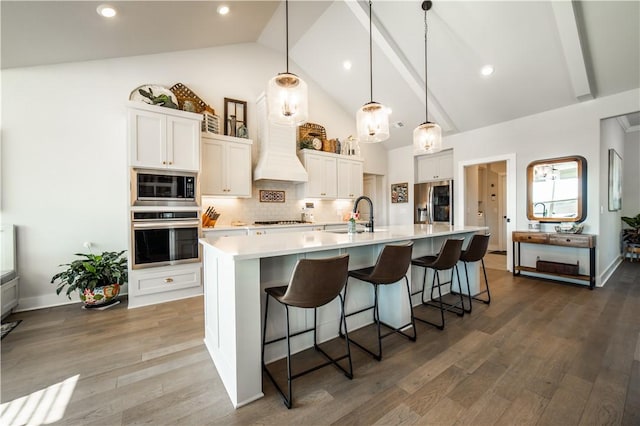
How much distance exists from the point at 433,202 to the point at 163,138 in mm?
5120

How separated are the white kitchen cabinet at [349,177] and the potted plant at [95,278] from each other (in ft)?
12.3

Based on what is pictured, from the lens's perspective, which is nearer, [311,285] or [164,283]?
[311,285]

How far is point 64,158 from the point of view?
320 centimetres

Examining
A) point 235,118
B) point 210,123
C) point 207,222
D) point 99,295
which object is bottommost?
point 99,295

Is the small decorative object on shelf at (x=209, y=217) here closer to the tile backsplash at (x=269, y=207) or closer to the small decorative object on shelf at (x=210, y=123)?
the tile backsplash at (x=269, y=207)

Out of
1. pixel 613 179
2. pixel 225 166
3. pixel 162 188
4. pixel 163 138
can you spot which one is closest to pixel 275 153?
pixel 225 166

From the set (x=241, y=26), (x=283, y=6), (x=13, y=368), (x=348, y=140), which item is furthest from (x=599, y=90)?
(x=13, y=368)

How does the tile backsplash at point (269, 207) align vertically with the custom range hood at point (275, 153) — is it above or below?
below

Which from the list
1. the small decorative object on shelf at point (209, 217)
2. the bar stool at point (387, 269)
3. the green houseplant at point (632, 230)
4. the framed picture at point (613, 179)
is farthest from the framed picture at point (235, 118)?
the green houseplant at point (632, 230)

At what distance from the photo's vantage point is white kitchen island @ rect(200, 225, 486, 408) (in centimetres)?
155

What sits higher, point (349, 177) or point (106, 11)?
point (106, 11)

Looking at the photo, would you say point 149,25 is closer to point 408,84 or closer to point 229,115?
point 229,115

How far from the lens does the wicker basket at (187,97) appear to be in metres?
3.89

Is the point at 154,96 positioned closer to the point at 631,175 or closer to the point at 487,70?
the point at 487,70
